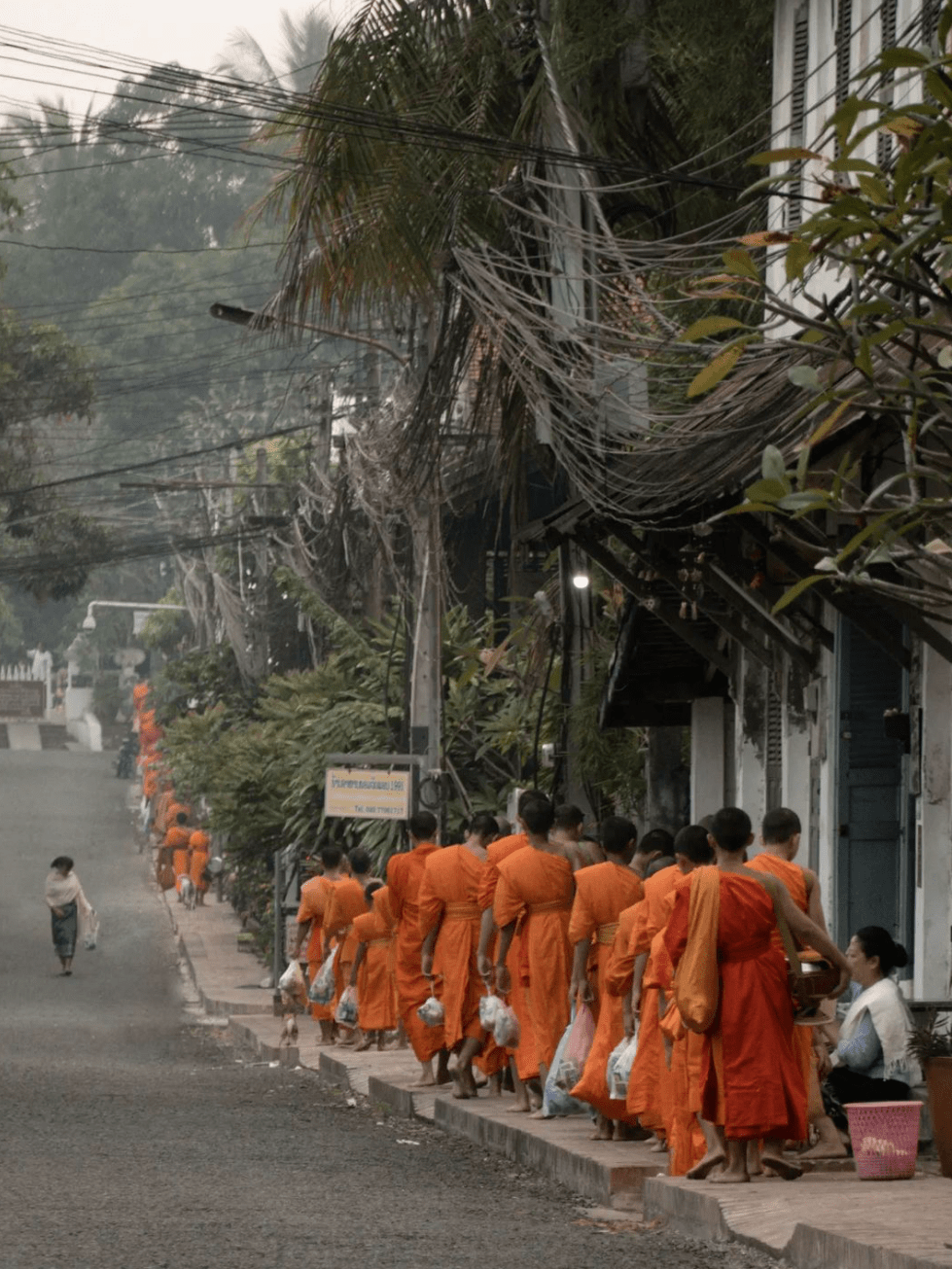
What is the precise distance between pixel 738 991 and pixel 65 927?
19.6 metres

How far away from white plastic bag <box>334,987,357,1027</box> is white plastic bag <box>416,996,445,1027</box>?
13.4 feet

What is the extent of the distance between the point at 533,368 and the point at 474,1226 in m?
7.49

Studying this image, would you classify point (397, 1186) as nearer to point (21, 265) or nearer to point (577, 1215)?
point (577, 1215)

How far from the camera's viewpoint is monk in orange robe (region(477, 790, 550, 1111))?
13102 millimetres

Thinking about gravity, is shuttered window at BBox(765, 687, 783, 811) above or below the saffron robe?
above

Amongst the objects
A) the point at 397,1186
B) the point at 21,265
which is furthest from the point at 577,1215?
the point at 21,265

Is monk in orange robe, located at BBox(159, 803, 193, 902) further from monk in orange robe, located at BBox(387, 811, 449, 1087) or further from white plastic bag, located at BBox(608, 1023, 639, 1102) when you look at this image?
white plastic bag, located at BBox(608, 1023, 639, 1102)

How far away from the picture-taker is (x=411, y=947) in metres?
15.8

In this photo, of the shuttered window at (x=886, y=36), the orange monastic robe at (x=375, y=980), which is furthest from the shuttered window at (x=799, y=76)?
the orange monastic robe at (x=375, y=980)

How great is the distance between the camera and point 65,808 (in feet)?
198

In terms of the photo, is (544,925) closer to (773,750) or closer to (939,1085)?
(773,750)

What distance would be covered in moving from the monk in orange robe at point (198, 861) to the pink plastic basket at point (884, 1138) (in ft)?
95.6

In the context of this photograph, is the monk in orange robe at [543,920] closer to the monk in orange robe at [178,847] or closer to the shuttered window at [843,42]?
the shuttered window at [843,42]

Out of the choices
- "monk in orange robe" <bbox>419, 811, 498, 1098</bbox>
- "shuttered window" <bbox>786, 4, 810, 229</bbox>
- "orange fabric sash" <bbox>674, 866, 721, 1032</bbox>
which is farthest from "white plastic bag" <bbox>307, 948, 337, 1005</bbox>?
"orange fabric sash" <bbox>674, 866, 721, 1032</bbox>
